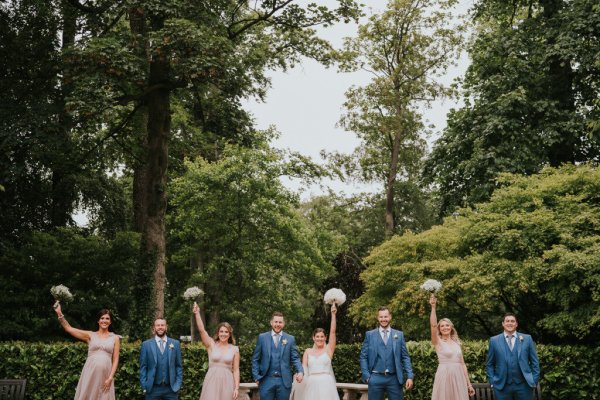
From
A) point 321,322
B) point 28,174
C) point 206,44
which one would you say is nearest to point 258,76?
point 206,44

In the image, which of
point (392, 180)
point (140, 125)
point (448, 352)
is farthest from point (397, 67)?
point (448, 352)

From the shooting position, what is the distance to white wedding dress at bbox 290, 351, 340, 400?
9.05 metres

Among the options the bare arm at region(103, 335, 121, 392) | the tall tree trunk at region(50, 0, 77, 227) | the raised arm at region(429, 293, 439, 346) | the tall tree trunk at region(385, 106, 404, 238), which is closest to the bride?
the raised arm at region(429, 293, 439, 346)

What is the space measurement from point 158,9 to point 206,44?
1.33 meters

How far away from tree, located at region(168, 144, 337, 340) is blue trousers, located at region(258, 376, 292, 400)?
1403 cm

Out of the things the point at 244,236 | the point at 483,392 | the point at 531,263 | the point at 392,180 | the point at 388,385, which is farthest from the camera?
the point at 392,180

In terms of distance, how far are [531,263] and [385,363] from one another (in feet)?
17.7

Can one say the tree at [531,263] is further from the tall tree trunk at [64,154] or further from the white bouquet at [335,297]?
the tall tree trunk at [64,154]

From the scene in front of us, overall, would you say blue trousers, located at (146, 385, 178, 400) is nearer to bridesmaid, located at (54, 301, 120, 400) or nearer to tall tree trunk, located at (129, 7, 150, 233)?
bridesmaid, located at (54, 301, 120, 400)

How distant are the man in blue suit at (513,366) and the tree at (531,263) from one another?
10.8 ft

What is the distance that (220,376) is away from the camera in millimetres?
8750

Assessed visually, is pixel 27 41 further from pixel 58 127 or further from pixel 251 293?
pixel 251 293

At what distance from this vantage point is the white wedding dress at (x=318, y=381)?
356 inches

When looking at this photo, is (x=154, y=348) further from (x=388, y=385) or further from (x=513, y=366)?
(x=513, y=366)
